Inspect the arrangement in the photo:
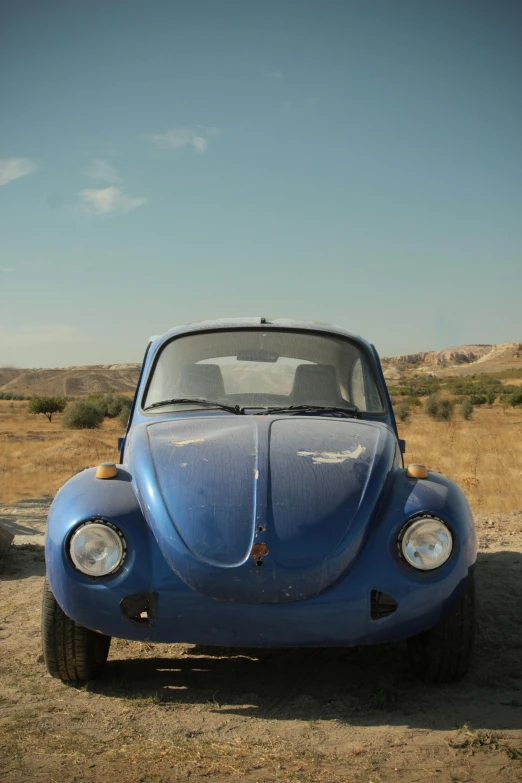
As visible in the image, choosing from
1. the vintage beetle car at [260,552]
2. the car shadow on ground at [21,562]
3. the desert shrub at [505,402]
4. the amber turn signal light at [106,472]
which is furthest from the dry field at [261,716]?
the desert shrub at [505,402]

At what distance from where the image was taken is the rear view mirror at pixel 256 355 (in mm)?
5270

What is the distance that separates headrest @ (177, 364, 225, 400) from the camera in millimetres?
4844

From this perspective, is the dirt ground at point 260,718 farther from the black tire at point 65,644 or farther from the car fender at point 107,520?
the car fender at point 107,520

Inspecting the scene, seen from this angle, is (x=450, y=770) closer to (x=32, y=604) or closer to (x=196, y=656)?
(x=196, y=656)

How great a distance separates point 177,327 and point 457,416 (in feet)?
119

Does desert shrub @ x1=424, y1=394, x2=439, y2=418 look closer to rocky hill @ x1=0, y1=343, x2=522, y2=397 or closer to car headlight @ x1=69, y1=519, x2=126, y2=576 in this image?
car headlight @ x1=69, y1=519, x2=126, y2=576

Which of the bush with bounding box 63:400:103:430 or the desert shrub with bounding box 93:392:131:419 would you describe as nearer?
the bush with bounding box 63:400:103:430

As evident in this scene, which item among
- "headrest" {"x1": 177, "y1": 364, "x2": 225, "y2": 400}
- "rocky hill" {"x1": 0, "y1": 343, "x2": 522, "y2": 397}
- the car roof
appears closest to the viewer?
"headrest" {"x1": 177, "y1": 364, "x2": 225, "y2": 400}

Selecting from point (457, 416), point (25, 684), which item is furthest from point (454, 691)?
A: point (457, 416)

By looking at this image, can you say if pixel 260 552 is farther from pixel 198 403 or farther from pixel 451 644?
pixel 198 403

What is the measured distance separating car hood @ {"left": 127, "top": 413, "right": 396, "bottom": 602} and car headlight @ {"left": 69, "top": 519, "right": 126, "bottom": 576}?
0.61ft

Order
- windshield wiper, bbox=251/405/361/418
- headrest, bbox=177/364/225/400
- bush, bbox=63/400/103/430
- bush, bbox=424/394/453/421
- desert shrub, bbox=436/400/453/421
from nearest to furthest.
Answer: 1. windshield wiper, bbox=251/405/361/418
2. headrest, bbox=177/364/225/400
3. desert shrub, bbox=436/400/453/421
4. bush, bbox=424/394/453/421
5. bush, bbox=63/400/103/430

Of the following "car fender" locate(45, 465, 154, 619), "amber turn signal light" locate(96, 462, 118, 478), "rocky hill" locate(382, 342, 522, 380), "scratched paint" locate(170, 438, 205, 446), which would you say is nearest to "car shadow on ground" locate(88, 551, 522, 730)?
"car fender" locate(45, 465, 154, 619)

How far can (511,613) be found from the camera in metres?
5.04
